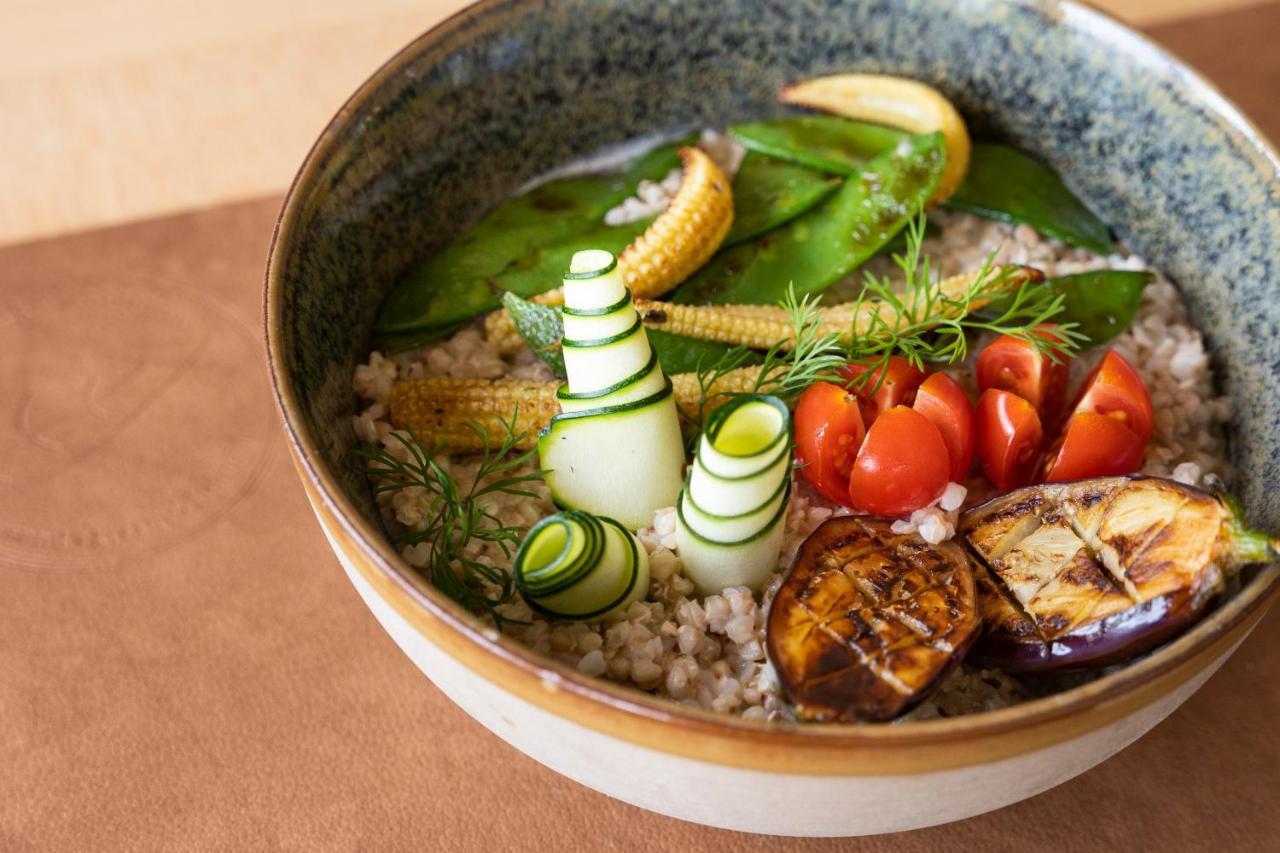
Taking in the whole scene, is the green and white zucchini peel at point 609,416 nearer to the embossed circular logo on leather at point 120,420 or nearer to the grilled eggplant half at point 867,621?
the grilled eggplant half at point 867,621

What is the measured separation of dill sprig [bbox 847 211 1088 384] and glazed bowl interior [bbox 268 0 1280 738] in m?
0.25

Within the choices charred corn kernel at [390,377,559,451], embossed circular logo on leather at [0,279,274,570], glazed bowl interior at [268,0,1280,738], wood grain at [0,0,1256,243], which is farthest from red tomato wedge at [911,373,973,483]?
wood grain at [0,0,1256,243]

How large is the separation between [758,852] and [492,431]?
1.99ft

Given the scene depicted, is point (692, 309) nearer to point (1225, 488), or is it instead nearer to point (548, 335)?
point (548, 335)

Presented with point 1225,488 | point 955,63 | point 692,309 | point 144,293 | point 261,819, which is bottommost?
point 261,819

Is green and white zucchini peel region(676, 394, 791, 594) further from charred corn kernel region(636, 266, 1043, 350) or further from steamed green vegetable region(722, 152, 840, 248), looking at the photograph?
steamed green vegetable region(722, 152, 840, 248)

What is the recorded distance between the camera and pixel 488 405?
1.47 m

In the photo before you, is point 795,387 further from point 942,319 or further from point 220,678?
point 220,678

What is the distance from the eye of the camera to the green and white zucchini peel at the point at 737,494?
1.19 m

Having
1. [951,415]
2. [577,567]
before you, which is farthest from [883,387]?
[577,567]

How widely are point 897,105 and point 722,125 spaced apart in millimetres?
295

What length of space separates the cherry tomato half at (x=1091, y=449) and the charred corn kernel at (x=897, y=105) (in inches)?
19.6

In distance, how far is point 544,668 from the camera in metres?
1.04

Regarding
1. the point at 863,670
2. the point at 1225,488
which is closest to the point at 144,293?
the point at 863,670
